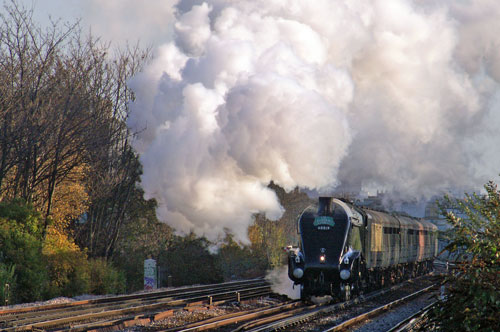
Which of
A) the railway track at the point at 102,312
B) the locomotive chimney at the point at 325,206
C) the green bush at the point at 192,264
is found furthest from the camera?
the green bush at the point at 192,264

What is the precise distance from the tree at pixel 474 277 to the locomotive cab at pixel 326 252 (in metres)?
11.9

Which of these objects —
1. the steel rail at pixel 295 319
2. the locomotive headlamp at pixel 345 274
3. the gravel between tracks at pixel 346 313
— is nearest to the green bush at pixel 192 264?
the gravel between tracks at pixel 346 313

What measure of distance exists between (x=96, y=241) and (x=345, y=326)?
25665 mm

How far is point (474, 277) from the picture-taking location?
350 inches

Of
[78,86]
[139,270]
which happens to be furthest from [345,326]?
[78,86]

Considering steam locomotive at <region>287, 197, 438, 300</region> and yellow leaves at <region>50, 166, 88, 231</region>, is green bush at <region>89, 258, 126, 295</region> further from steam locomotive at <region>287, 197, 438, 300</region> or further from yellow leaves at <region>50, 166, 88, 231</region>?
steam locomotive at <region>287, 197, 438, 300</region>

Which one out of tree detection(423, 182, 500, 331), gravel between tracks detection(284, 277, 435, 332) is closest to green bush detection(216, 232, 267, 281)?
gravel between tracks detection(284, 277, 435, 332)

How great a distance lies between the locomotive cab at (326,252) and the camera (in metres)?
22.3

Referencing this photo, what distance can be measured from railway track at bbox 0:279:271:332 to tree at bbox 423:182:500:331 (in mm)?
9567

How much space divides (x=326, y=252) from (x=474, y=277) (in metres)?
13.6

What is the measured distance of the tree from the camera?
8.78 m

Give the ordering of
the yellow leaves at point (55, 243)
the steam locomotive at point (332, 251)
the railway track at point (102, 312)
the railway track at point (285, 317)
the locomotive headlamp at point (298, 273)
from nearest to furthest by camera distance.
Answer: the railway track at point (285, 317), the railway track at point (102, 312), the steam locomotive at point (332, 251), the locomotive headlamp at point (298, 273), the yellow leaves at point (55, 243)

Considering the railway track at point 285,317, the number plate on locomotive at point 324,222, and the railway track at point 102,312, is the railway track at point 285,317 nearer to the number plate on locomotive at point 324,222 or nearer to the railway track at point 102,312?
the railway track at point 102,312

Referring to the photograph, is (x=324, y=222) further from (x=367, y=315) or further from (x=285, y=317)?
(x=285, y=317)
